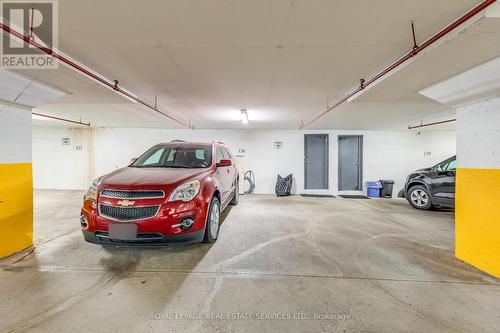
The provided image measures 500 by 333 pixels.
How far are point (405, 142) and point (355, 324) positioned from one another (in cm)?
795

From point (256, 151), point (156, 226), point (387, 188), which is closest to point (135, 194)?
point (156, 226)

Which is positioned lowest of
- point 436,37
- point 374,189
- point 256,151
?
point 374,189

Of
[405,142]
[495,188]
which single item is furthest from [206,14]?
[405,142]

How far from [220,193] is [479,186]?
3.22 metres

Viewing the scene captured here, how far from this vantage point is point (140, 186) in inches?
85.8

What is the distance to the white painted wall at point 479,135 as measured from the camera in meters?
2.11

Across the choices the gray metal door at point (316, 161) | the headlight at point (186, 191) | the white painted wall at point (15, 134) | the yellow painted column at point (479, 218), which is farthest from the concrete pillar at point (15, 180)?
the gray metal door at point (316, 161)

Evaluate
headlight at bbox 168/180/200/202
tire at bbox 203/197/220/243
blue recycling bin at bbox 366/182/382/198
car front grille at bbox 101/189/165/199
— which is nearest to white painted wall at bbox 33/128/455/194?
blue recycling bin at bbox 366/182/382/198

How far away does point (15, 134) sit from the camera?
2477mm

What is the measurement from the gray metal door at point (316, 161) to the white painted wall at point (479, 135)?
16.6ft

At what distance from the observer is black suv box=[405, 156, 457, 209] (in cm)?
455

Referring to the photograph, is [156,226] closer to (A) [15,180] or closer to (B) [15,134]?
(A) [15,180]

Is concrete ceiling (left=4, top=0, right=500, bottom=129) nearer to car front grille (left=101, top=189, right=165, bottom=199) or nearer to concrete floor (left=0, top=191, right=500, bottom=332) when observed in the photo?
car front grille (left=101, top=189, right=165, bottom=199)

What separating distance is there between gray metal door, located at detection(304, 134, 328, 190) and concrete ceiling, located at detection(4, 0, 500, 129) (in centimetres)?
425
